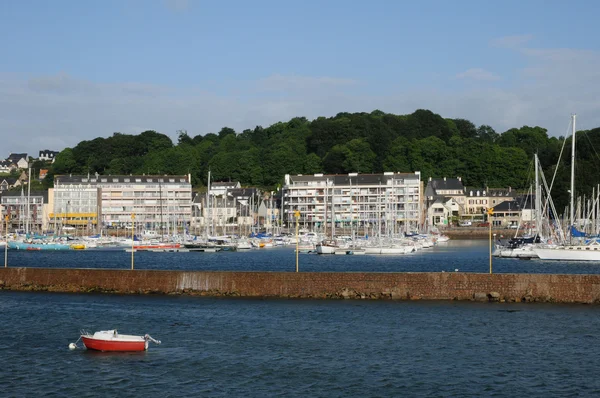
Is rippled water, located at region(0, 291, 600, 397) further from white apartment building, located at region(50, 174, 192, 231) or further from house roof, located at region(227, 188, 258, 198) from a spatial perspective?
house roof, located at region(227, 188, 258, 198)

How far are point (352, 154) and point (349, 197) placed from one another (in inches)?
919

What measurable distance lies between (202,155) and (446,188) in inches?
2404

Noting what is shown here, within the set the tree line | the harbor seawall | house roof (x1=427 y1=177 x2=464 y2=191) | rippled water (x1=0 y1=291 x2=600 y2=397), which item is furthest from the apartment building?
rippled water (x1=0 y1=291 x2=600 y2=397)

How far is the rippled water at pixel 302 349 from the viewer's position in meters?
25.3

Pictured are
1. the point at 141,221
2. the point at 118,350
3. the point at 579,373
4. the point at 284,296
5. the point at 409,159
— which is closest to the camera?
the point at 579,373

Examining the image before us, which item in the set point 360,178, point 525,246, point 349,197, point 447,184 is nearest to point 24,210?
point 349,197

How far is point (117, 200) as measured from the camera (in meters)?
→ 161

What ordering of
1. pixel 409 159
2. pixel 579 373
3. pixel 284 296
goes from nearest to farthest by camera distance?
1. pixel 579 373
2. pixel 284 296
3. pixel 409 159

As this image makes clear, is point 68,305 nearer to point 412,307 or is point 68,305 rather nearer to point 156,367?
point 156,367

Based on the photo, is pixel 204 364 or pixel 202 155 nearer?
pixel 204 364

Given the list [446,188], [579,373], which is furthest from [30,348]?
[446,188]

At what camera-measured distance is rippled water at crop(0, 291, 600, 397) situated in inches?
995

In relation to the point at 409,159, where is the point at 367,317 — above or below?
below

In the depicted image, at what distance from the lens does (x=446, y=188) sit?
165375 millimetres
